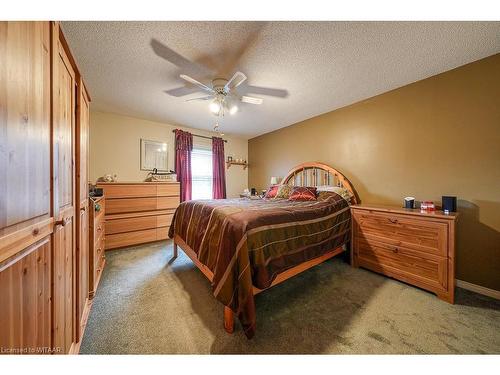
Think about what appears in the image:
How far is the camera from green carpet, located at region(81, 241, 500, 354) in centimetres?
127

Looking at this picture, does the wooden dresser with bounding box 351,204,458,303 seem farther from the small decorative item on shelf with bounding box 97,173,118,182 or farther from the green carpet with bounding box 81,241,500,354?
the small decorative item on shelf with bounding box 97,173,118,182

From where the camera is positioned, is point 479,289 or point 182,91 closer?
point 479,289

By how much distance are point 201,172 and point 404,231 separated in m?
3.95

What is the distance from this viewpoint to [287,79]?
2256 millimetres

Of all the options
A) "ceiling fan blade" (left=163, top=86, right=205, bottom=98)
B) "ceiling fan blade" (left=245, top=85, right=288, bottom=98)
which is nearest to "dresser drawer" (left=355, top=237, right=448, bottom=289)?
"ceiling fan blade" (left=245, top=85, right=288, bottom=98)

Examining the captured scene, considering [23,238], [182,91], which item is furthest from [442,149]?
[23,238]

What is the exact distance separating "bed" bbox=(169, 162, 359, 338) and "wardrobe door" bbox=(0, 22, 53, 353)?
97 cm

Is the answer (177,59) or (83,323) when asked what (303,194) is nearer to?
(177,59)

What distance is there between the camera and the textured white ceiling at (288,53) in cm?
152

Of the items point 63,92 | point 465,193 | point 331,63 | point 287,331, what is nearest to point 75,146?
point 63,92

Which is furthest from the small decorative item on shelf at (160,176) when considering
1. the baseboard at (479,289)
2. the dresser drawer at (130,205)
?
the baseboard at (479,289)

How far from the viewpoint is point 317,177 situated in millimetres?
3539
